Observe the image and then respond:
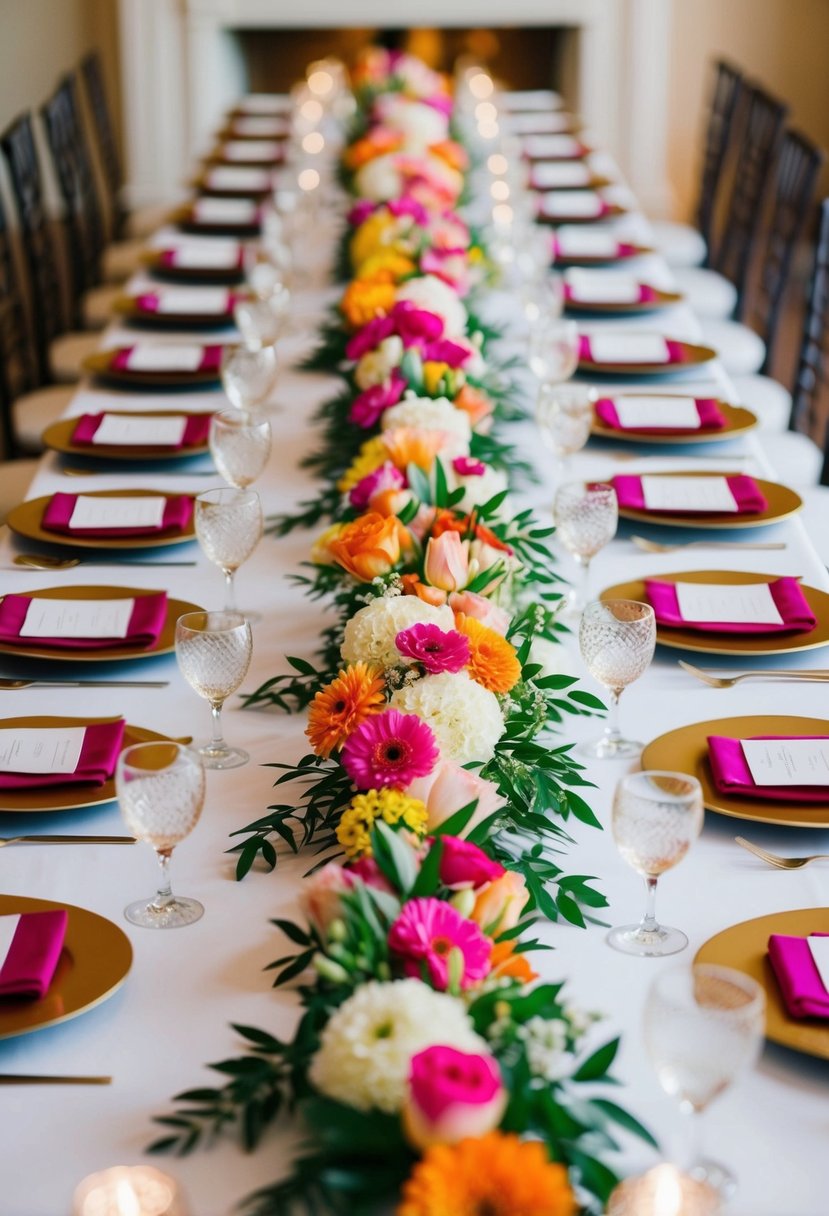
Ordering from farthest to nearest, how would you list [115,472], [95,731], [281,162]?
[281,162] → [115,472] → [95,731]

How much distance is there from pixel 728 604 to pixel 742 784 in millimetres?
506

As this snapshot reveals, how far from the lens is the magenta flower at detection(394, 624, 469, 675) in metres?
1.55

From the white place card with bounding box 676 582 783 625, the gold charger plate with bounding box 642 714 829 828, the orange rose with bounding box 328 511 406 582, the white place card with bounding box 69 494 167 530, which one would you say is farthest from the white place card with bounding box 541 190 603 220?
the gold charger plate with bounding box 642 714 829 828

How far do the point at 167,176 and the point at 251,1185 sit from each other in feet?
22.9

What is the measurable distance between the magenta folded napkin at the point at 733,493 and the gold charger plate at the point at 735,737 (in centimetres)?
68

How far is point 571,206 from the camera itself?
4.64m

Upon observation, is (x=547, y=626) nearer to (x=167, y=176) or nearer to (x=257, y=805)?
(x=257, y=805)

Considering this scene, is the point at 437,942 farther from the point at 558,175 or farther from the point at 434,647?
the point at 558,175

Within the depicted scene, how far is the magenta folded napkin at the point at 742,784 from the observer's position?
5.36ft

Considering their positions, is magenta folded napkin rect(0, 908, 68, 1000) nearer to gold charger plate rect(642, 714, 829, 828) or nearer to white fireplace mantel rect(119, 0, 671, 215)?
gold charger plate rect(642, 714, 829, 828)

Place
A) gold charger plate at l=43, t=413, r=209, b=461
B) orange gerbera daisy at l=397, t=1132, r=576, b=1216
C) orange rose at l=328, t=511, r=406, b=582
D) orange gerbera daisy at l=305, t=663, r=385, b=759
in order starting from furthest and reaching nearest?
gold charger plate at l=43, t=413, r=209, b=461
orange rose at l=328, t=511, r=406, b=582
orange gerbera daisy at l=305, t=663, r=385, b=759
orange gerbera daisy at l=397, t=1132, r=576, b=1216

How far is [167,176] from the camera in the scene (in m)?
7.55

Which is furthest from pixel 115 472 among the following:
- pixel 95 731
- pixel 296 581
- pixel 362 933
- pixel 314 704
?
pixel 362 933

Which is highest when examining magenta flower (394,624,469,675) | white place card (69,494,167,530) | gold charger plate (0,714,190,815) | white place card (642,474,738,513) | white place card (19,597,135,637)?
magenta flower (394,624,469,675)
